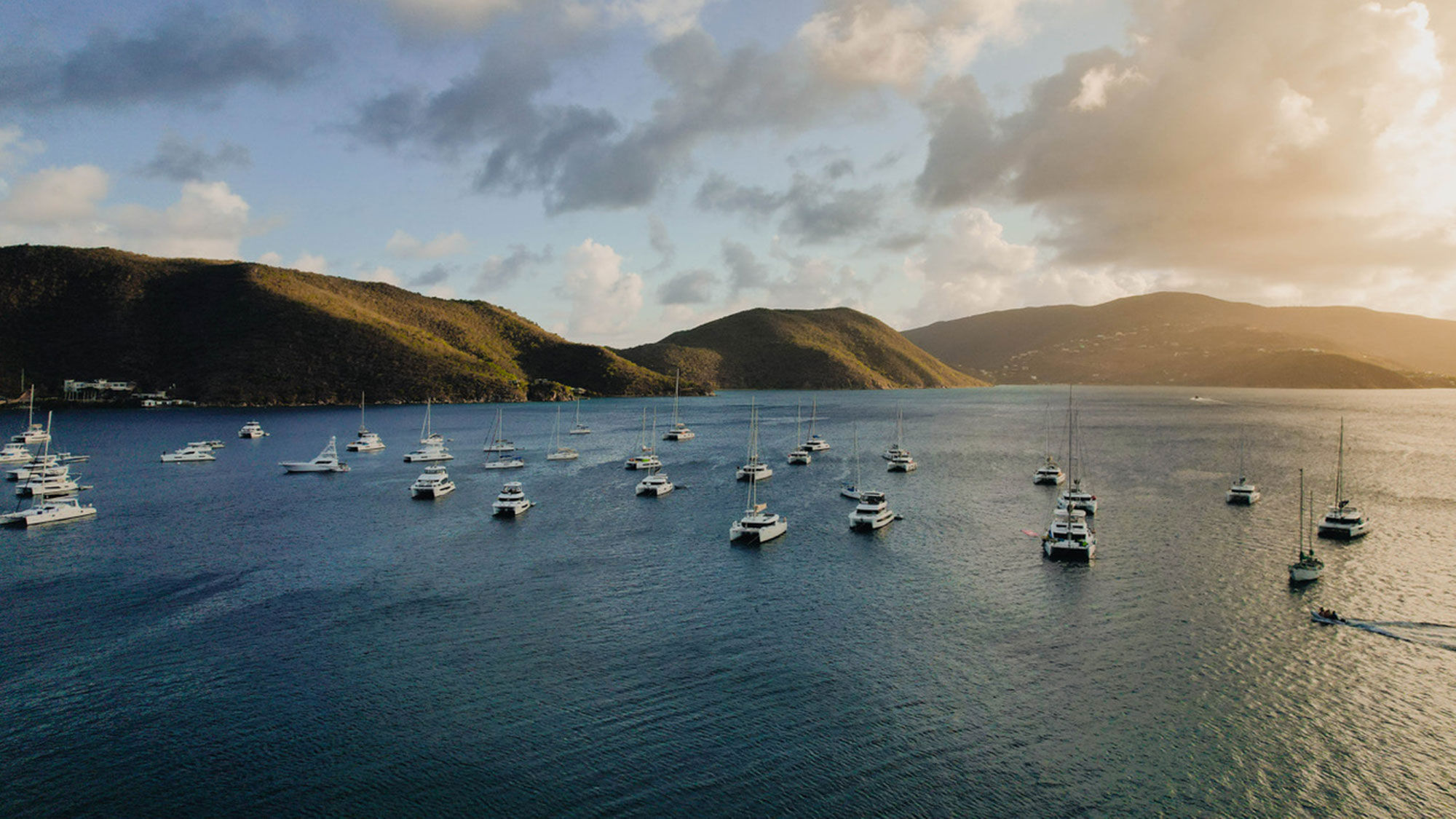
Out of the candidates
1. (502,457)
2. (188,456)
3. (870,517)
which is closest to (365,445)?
(188,456)

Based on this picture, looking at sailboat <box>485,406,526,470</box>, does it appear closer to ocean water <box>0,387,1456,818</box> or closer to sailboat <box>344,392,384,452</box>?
sailboat <box>344,392,384,452</box>

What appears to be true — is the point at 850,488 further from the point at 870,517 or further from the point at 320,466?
the point at 320,466

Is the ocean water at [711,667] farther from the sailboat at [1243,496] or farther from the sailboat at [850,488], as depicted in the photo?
the sailboat at [850,488]

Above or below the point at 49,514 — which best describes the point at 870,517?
above

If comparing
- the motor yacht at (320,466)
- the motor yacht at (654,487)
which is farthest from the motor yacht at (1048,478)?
the motor yacht at (320,466)

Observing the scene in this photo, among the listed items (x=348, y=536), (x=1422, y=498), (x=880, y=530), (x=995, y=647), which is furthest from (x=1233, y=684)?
(x=1422, y=498)
